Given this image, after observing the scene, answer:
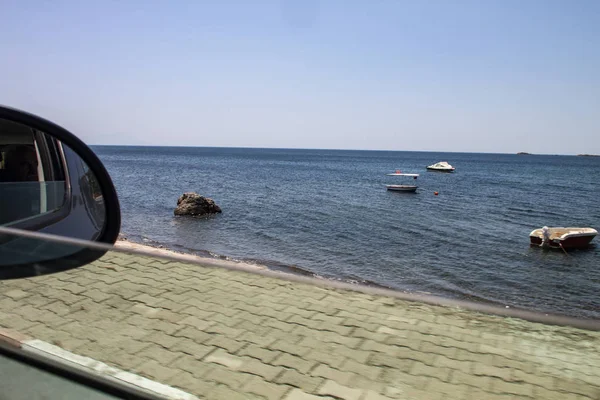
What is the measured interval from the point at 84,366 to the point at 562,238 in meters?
24.9

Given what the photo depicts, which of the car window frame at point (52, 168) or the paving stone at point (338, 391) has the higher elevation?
the car window frame at point (52, 168)

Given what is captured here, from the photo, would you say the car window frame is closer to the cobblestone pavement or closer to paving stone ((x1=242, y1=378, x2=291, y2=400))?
the cobblestone pavement

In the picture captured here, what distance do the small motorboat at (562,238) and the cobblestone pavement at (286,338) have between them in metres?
24.4

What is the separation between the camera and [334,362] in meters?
1.65

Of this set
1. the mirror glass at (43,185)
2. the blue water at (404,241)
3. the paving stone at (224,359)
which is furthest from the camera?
the blue water at (404,241)

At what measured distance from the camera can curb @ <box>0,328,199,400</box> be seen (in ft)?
5.89

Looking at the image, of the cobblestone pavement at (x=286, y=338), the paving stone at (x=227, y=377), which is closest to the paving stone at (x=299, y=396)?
the cobblestone pavement at (x=286, y=338)

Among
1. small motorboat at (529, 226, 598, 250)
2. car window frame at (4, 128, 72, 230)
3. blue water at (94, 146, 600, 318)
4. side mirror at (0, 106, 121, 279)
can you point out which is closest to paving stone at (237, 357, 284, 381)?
side mirror at (0, 106, 121, 279)

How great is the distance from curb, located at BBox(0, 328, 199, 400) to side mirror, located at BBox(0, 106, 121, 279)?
376 mm

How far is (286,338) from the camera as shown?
1748 millimetres

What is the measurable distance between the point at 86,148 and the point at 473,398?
11.7 feet

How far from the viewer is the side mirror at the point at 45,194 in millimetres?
2504

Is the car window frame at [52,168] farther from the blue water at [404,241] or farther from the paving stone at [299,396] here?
the blue water at [404,241]

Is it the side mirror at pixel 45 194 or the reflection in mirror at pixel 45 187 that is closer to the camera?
the side mirror at pixel 45 194
